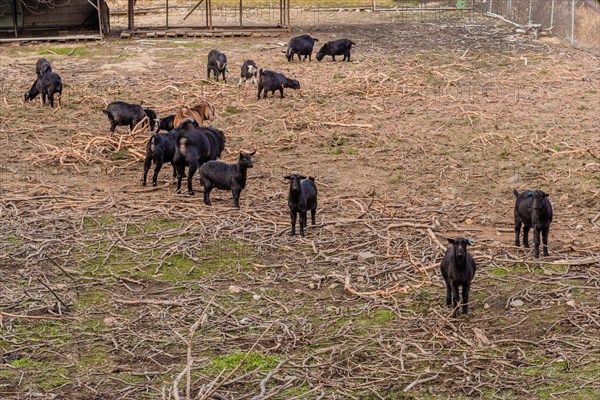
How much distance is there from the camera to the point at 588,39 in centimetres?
2583

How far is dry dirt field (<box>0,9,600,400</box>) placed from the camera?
8.20 m

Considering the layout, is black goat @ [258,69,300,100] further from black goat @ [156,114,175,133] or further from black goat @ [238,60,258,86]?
black goat @ [156,114,175,133]

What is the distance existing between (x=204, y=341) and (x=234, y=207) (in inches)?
163

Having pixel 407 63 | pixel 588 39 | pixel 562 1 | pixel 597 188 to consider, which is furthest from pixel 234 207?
pixel 562 1

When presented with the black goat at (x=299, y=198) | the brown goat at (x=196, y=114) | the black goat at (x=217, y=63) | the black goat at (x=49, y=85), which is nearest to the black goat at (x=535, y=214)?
the black goat at (x=299, y=198)

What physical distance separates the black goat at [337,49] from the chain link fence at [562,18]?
21.1 ft

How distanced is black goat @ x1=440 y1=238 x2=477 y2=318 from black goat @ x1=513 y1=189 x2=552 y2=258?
1.65 meters

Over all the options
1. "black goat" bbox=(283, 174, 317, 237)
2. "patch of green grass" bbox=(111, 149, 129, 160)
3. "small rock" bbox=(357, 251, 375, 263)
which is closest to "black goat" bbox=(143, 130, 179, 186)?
"patch of green grass" bbox=(111, 149, 129, 160)

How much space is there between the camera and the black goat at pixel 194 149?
527 inches

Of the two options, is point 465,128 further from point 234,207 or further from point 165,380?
point 165,380

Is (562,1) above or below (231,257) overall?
above

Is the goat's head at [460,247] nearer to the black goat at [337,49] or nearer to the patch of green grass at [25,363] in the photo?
the patch of green grass at [25,363]

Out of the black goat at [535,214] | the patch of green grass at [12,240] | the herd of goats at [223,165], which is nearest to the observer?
the herd of goats at [223,165]

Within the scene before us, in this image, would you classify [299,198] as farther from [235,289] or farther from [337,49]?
[337,49]
